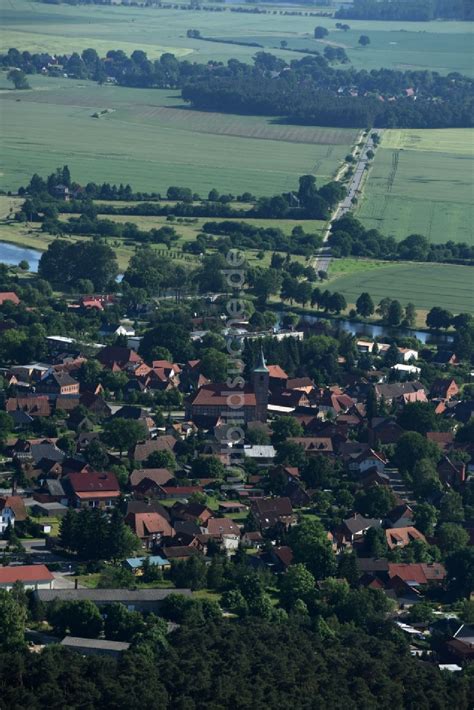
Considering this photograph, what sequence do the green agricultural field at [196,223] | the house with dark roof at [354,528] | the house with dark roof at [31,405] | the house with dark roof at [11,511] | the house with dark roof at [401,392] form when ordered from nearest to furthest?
1. the house with dark roof at [11,511]
2. the house with dark roof at [354,528]
3. the house with dark roof at [31,405]
4. the house with dark roof at [401,392]
5. the green agricultural field at [196,223]

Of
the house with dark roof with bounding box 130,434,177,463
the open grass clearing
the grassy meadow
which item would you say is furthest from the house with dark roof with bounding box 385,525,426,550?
the open grass clearing

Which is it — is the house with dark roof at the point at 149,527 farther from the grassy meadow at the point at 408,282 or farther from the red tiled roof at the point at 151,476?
the grassy meadow at the point at 408,282

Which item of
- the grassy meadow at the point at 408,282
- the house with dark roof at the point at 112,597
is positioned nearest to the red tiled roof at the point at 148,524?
the house with dark roof at the point at 112,597

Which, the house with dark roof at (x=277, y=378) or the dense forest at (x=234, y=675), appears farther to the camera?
the house with dark roof at (x=277, y=378)

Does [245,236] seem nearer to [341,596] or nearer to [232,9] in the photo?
[341,596]

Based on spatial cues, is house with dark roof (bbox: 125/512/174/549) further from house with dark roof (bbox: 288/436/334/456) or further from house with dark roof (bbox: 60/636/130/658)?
house with dark roof (bbox: 288/436/334/456)

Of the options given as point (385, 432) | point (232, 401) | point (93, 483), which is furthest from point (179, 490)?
point (385, 432)
